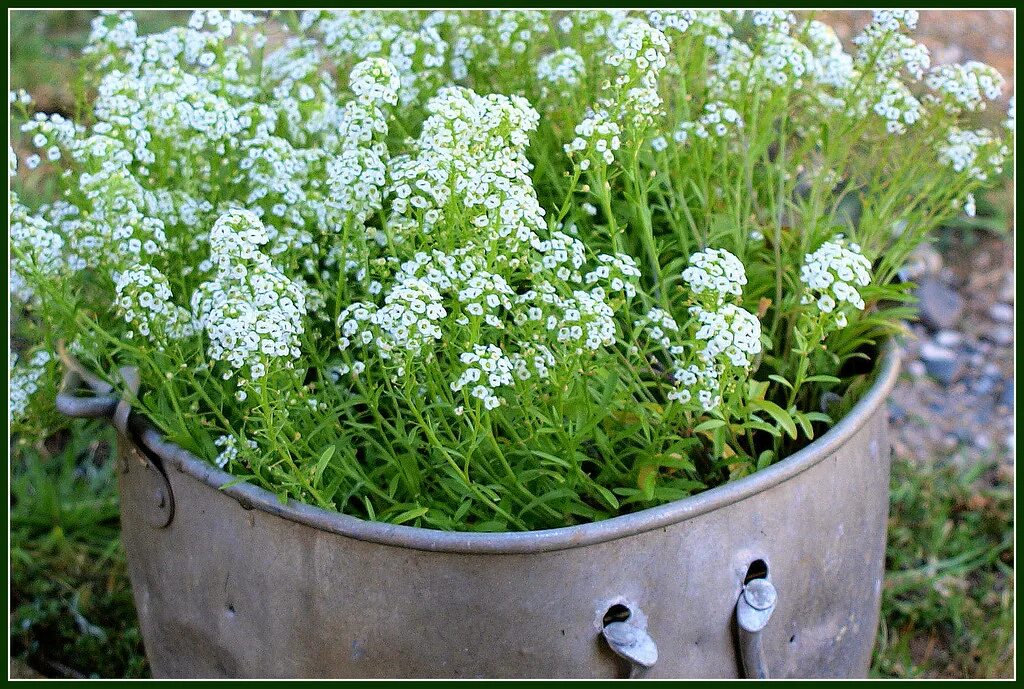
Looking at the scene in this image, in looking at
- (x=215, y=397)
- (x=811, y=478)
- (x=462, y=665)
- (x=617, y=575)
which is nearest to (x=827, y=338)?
(x=811, y=478)

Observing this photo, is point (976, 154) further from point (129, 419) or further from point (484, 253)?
point (129, 419)

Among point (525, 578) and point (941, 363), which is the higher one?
point (525, 578)

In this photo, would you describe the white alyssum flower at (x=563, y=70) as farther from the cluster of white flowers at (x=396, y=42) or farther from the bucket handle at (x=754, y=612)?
the bucket handle at (x=754, y=612)

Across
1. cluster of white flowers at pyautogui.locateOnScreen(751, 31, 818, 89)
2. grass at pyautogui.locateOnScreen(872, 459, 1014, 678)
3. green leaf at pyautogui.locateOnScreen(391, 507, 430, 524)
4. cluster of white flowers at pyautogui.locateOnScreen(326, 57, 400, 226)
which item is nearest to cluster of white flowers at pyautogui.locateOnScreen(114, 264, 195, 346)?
cluster of white flowers at pyautogui.locateOnScreen(326, 57, 400, 226)

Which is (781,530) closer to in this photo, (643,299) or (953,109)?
(643,299)

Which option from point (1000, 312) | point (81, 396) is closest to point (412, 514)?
point (81, 396)

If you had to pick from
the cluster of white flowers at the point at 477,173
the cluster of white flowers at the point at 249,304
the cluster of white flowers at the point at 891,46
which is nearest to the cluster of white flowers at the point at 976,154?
the cluster of white flowers at the point at 891,46

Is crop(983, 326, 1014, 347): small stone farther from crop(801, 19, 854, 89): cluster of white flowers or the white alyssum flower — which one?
the white alyssum flower
